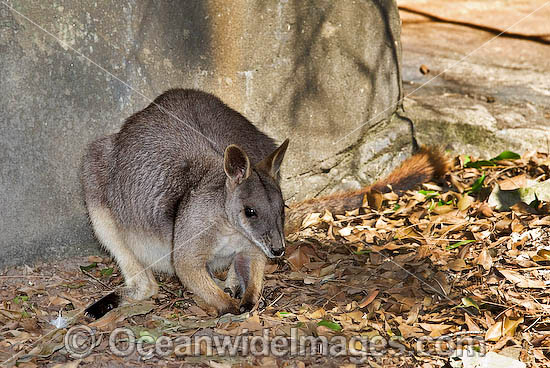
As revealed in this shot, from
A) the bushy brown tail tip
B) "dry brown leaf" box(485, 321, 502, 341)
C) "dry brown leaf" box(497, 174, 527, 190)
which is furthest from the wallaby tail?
"dry brown leaf" box(485, 321, 502, 341)

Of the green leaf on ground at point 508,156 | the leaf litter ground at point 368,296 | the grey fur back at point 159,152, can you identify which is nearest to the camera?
the leaf litter ground at point 368,296

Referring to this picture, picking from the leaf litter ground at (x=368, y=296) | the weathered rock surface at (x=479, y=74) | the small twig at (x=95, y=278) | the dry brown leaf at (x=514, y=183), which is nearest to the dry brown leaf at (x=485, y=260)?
the leaf litter ground at (x=368, y=296)

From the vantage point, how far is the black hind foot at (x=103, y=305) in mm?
4023

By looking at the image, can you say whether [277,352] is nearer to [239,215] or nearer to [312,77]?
[239,215]

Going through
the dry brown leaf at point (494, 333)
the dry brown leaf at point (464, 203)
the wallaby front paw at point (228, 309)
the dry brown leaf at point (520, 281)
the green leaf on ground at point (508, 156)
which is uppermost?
the wallaby front paw at point (228, 309)

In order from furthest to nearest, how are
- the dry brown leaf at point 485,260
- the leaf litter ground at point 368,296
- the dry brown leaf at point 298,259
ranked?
1. the dry brown leaf at point 298,259
2. the dry brown leaf at point 485,260
3. the leaf litter ground at point 368,296

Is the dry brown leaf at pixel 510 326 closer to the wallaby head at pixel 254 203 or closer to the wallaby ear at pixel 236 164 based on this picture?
the wallaby head at pixel 254 203

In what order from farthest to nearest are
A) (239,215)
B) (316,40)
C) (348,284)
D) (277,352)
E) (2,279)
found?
1. (316,40)
2. (2,279)
3. (348,284)
4. (239,215)
5. (277,352)

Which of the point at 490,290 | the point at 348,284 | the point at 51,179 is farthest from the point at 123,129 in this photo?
the point at 490,290

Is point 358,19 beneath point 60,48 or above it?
beneath

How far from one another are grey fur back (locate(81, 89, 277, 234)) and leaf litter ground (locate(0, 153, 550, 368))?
0.50 metres

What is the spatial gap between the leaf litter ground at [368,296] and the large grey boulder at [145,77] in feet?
1.41

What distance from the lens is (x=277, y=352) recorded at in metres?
3.44

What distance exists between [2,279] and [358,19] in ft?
9.22
